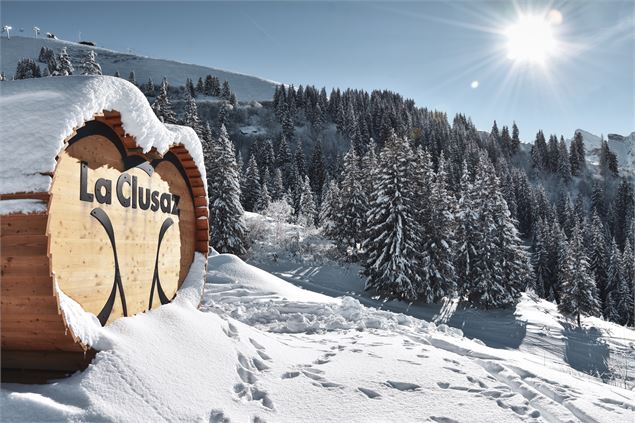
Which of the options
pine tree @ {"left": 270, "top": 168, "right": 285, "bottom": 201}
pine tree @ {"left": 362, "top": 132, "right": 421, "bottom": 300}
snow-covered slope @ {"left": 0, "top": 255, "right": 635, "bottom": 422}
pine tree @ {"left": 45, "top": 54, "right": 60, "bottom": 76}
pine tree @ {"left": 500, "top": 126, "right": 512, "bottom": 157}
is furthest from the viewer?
pine tree @ {"left": 500, "top": 126, "right": 512, "bottom": 157}

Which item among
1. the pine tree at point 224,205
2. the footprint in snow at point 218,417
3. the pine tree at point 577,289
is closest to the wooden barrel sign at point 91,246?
the footprint in snow at point 218,417

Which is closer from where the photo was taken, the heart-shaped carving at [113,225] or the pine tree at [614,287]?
the heart-shaped carving at [113,225]

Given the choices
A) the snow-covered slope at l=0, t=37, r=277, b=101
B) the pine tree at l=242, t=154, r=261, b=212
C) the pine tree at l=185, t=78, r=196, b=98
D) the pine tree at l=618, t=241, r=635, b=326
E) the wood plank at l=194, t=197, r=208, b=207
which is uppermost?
the snow-covered slope at l=0, t=37, r=277, b=101

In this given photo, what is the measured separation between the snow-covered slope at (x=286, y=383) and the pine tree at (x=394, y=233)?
17163 millimetres

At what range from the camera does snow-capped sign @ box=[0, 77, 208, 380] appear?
3.47 metres

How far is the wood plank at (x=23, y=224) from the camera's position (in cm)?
344

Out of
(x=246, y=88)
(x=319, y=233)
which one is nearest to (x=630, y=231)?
(x=319, y=233)

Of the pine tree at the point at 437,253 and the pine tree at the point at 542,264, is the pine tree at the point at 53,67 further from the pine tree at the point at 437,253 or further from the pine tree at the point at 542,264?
the pine tree at the point at 542,264

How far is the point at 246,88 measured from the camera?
174000 millimetres

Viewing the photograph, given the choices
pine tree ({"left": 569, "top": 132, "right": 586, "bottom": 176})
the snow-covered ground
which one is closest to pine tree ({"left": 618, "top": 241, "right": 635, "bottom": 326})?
the snow-covered ground

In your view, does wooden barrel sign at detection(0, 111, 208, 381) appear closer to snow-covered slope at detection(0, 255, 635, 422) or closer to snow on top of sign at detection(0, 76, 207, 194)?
snow on top of sign at detection(0, 76, 207, 194)

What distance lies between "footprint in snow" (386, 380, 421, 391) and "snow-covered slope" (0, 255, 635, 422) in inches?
0.6

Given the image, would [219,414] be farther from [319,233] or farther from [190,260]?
[319,233]

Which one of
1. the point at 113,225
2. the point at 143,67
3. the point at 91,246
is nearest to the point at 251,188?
the point at 113,225
